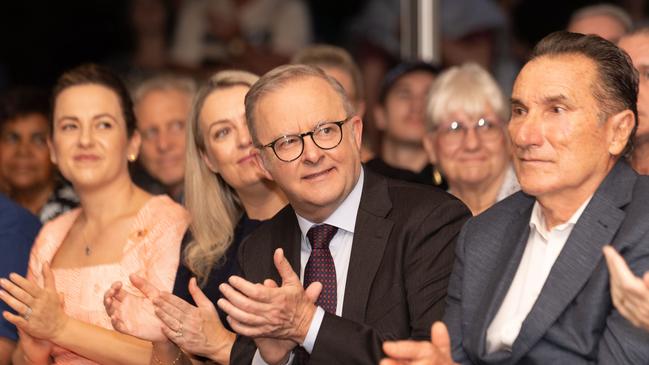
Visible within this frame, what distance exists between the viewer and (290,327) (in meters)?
2.75

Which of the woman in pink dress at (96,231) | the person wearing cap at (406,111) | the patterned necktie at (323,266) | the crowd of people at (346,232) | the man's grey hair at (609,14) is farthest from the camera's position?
the person wearing cap at (406,111)

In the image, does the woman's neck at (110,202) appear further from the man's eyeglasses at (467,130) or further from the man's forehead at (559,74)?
the man's forehead at (559,74)

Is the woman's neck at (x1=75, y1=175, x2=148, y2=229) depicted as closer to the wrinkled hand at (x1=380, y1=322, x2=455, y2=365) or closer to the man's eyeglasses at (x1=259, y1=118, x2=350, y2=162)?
the man's eyeglasses at (x1=259, y1=118, x2=350, y2=162)

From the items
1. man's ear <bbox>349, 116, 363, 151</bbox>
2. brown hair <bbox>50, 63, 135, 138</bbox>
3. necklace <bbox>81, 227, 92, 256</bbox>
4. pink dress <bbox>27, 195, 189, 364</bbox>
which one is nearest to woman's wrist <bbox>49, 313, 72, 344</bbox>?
pink dress <bbox>27, 195, 189, 364</bbox>

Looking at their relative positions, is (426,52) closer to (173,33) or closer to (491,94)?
(491,94)

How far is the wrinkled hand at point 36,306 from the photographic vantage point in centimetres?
Answer: 329

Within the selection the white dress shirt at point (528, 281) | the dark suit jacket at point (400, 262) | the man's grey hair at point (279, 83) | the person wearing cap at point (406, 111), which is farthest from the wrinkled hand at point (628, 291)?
the person wearing cap at point (406, 111)

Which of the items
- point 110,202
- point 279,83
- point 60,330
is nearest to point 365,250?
point 279,83

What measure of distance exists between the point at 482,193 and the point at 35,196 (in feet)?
Result: 6.85

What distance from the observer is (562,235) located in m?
2.73

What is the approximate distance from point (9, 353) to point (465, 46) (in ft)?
10.4

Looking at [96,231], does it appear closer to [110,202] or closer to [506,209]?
[110,202]

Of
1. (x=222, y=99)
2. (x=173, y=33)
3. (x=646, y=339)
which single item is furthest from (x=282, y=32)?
(x=646, y=339)

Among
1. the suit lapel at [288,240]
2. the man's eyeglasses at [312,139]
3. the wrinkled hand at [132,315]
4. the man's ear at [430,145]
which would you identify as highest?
the man's eyeglasses at [312,139]
